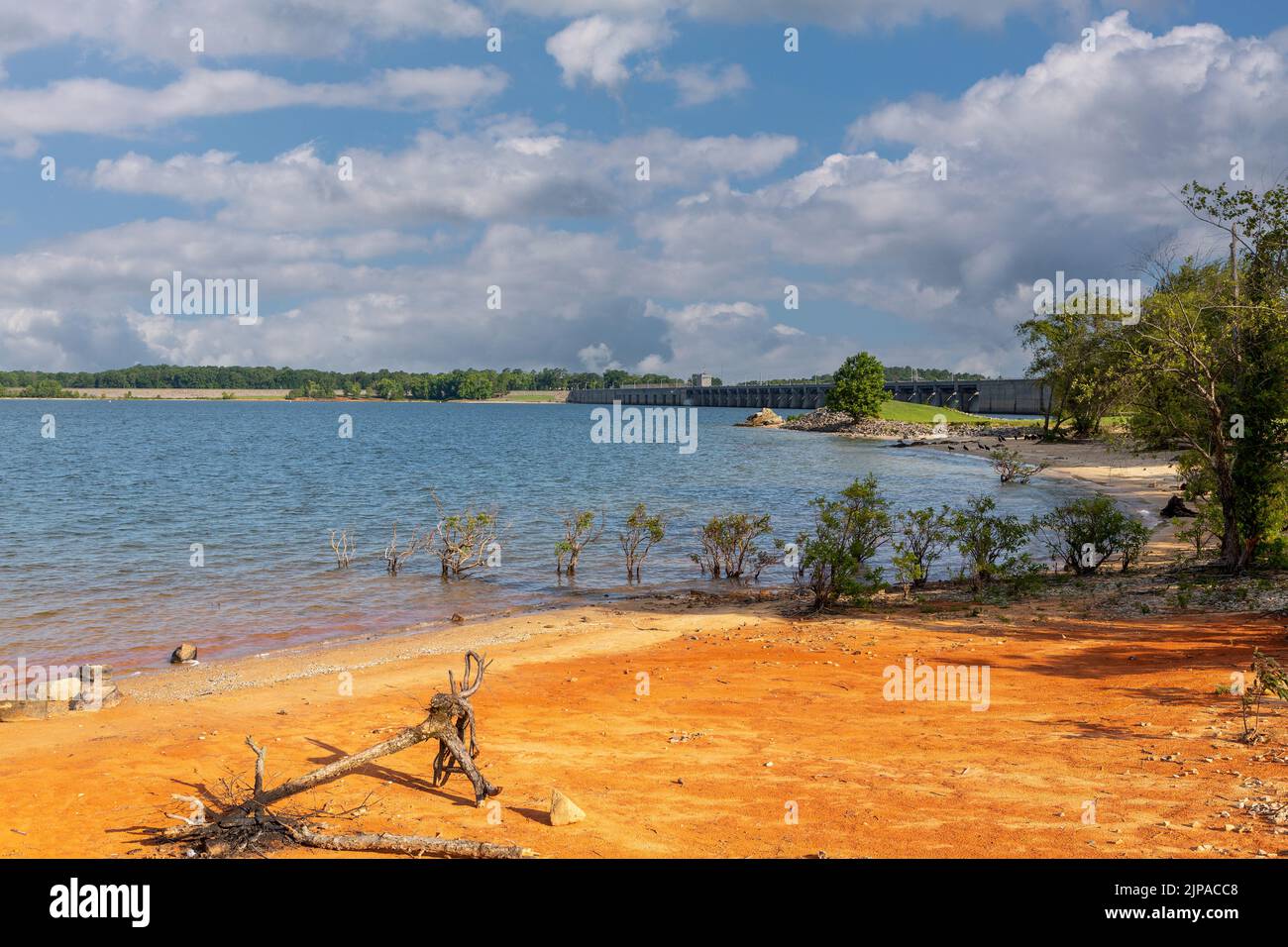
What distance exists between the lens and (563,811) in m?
8.62

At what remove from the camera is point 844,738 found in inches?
452

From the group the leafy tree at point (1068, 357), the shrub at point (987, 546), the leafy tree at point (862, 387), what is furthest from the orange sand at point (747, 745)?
the leafy tree at point (862, 387)

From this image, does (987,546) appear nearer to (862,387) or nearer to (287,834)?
(287,834)

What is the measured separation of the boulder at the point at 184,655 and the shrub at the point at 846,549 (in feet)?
43.2

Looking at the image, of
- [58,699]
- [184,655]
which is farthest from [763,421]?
[58,699]

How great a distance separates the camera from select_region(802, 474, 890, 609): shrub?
786 inches

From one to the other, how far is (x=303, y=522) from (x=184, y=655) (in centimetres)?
1997

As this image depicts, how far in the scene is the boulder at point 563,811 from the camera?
858 centimetres

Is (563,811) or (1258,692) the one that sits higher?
(1258,692)

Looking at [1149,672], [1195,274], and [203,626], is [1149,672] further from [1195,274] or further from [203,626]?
[1195,274]

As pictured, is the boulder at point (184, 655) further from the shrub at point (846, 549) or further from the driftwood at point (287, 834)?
the shrub at point (846, 549)

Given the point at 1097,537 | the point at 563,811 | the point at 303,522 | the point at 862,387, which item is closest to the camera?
the point at 563,811

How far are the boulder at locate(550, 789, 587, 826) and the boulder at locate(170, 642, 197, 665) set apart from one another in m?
11.7

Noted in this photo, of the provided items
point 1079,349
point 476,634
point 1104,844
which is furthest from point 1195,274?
point 1104,844
